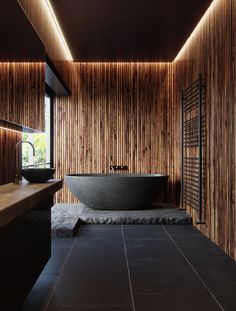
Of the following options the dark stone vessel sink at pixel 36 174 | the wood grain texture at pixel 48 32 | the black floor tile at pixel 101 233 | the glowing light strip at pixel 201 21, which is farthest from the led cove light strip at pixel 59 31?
the black floor tile at pixel 101 233

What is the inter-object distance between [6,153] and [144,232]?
1866mm

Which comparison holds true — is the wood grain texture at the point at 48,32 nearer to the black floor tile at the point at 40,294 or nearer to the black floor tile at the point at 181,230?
the black floor tile at the point at 40,294

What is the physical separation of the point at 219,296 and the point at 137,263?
0.85 metres

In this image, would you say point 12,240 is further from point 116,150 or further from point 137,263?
point 116,150

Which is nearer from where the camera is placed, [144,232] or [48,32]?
[48,32]

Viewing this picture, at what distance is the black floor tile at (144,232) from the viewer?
3.96 metres

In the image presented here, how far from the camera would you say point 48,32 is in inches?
161

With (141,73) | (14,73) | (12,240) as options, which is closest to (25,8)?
(14,73)

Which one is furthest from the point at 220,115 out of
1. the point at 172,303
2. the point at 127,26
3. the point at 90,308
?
the point at 90,308

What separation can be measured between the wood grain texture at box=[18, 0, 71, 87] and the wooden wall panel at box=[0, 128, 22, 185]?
1018mm

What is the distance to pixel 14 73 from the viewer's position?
9.62ft

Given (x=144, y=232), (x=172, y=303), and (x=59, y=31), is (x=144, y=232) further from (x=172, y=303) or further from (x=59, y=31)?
(x=59, y=31)

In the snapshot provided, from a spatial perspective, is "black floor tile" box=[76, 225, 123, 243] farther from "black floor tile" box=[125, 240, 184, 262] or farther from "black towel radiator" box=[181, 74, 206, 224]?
"black towel radiator" box=[181, 74, 206, 224]

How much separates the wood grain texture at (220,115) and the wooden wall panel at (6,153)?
1872mm
